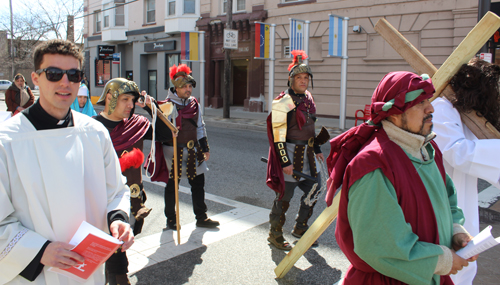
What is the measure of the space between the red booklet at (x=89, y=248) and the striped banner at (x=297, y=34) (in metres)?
13.2

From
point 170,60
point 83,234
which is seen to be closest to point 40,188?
point 83,234

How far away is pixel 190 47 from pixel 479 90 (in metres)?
17.1

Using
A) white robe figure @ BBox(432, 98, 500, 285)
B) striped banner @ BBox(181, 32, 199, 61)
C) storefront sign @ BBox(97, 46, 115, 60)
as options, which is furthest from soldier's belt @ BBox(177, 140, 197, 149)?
storefront sign @ BBox(97, 46, 115, 60)

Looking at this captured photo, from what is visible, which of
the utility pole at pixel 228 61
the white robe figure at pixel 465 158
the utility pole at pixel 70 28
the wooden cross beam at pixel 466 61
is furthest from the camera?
the utility pole at pixel 70 28

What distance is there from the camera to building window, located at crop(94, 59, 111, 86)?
102 ft

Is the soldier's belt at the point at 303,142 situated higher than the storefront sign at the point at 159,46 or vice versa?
the storefront sign at the point at 159,46

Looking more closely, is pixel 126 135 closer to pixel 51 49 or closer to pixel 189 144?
pixel 189 144

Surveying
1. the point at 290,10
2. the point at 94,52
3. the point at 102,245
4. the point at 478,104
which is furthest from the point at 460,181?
the point at 94,52

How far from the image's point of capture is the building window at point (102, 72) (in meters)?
31.2

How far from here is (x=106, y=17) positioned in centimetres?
2989

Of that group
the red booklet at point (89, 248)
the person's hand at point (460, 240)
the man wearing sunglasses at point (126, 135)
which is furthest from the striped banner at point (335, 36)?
the red booklet at point (89, 248)

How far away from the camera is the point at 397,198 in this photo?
1.76m

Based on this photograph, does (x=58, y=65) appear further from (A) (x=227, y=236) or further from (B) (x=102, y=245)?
(A) (x=227, y=236)

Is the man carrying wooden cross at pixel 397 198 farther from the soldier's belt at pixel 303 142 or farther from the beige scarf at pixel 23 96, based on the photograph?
the beige scarf at pixel 23 96
